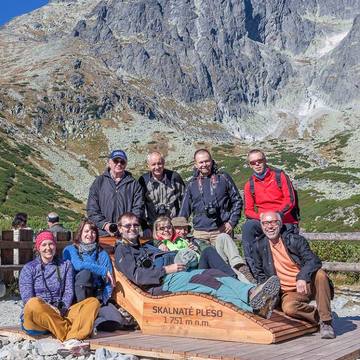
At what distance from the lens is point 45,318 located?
285 inches

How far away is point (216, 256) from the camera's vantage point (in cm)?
789

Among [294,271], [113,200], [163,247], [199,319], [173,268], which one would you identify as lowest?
[199,319]

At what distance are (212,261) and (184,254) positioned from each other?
400 mm

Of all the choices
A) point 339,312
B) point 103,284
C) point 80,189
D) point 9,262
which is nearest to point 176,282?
point 103,284

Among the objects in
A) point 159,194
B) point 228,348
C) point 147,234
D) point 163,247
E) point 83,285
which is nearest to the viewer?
point 228,348

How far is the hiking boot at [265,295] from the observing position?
6.70 m

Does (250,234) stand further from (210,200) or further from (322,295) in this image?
(322,295)

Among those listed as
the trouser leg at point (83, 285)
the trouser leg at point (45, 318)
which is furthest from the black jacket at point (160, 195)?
the trouser leg at point (45, 318)

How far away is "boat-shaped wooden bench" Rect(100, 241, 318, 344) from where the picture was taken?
22.0 feet

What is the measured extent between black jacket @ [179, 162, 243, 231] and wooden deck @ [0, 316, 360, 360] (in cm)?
243

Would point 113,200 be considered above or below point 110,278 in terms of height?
above

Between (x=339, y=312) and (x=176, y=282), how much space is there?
4735 mm

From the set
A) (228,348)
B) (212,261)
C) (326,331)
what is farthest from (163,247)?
(326,331)

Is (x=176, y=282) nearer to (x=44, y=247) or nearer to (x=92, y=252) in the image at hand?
(x=92, y=252)
